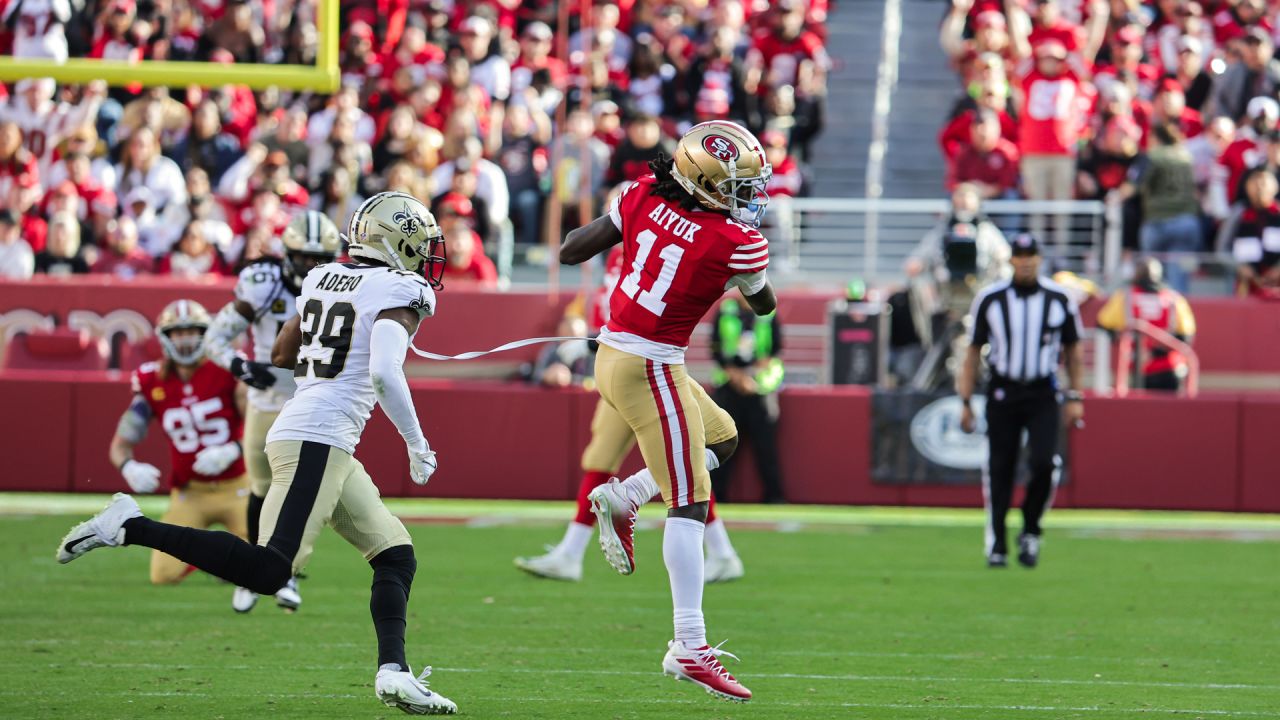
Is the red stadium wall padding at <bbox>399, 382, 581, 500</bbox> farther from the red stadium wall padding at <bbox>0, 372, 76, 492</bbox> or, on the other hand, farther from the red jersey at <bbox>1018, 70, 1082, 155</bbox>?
the red jersey at <bbox>1018, 70, 1082, 155</bbox>

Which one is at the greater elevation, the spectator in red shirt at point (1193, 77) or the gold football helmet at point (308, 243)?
the spectator in red shirt at point (1193, 77)

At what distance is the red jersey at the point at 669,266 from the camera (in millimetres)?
6344

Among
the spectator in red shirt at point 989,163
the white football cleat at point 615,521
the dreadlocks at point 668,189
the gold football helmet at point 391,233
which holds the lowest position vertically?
the white football cleat at point 615,521

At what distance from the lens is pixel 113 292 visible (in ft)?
51.4

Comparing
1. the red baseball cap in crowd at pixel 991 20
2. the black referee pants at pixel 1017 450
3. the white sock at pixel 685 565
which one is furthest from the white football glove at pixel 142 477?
the red baseball cap in crowd at pixel 991 20

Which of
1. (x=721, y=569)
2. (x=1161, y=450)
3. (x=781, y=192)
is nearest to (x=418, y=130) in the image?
(x=781, y=192)

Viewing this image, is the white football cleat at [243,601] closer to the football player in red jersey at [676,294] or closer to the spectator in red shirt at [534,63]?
the football player in red jersey at [676,294]

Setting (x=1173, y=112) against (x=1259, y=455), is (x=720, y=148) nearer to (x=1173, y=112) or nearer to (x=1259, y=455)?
(x=1259, y=455)

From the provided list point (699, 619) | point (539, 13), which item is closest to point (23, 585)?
point (699, 619)

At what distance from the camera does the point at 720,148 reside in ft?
20.8

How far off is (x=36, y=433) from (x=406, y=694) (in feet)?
31.5

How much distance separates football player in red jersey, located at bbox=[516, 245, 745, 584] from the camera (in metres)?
9.36

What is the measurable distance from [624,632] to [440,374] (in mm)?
8286

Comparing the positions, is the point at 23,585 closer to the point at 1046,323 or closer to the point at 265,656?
the point at 265,656
